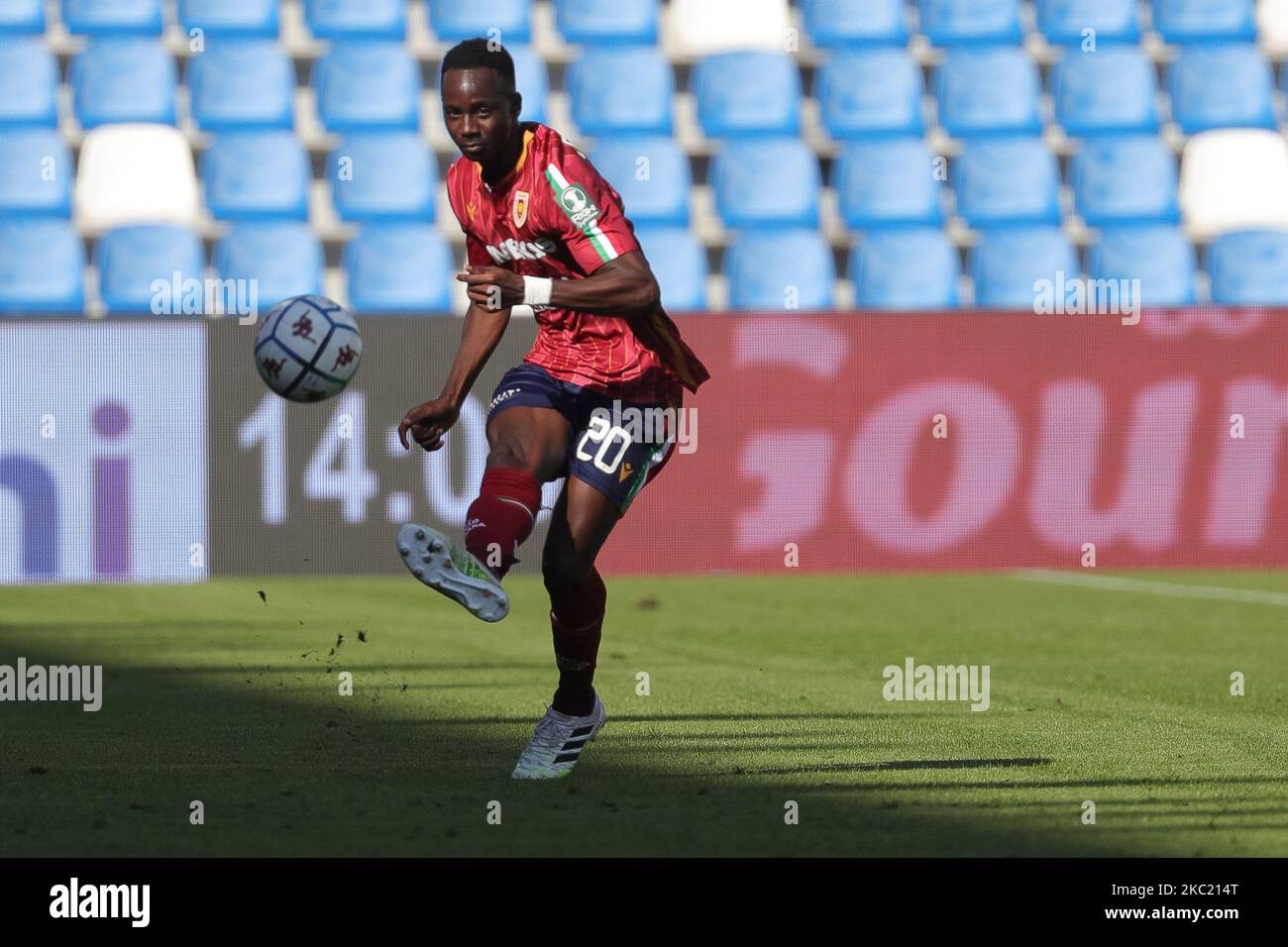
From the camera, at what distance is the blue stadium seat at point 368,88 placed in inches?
773

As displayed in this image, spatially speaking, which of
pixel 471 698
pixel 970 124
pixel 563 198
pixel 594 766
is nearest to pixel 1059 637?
pixel 471 698

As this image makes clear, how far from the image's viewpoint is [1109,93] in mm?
20844

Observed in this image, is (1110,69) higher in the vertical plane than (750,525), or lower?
higher

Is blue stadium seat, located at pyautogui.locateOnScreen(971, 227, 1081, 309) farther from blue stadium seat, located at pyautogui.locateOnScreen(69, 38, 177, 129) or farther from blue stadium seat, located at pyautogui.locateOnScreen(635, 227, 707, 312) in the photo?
blue stadium seat, located at pyautogui.locateOnScreen(69, 38, 177, 129)

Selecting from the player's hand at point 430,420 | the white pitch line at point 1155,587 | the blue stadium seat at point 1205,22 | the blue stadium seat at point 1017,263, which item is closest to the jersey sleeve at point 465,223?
the player's hand at point 430,420

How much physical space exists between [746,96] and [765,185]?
1176 mm

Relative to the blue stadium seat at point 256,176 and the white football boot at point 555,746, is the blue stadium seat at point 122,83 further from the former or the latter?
the white football boot at point 555,746

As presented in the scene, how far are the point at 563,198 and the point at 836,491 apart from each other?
9.78 m

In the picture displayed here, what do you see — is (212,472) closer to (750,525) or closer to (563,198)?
(750,525)

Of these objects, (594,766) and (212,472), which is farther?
(212,472)

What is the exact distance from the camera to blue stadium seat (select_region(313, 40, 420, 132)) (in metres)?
19.6

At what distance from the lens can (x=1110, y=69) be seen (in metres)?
20.8

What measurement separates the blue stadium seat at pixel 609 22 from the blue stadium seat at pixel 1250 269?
577 cm

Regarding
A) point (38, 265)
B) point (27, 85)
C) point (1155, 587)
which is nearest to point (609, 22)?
point (27, 85)
